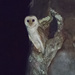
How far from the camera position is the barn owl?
3.24 ft

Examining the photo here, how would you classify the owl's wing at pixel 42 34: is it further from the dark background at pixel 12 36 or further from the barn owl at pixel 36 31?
the dark background at pixel 12 36

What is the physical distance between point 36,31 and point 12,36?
0.25m

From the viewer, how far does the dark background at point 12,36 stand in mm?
1211

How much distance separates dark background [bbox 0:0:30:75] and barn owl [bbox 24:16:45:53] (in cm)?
20

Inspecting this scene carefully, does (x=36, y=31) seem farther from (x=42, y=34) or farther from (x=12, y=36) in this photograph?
(x=12, y=36)

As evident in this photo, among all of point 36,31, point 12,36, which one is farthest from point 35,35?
point 12,36

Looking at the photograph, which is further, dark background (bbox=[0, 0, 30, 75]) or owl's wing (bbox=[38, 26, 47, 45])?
dark background (bbox=[0, 0, 30, 75])

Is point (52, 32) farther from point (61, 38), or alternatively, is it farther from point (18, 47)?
point (18, 47)

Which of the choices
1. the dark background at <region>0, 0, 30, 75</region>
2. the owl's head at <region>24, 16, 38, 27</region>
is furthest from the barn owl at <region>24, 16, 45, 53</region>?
the dark background at <region>0, 0, 30, 75</region>

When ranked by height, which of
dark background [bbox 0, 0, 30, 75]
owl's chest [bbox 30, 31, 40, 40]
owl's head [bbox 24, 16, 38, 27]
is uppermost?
owl's head [bbox 24, 16, 38, 27]

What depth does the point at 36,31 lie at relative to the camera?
39.4 inches

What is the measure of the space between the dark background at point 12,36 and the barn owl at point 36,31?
0.20 m

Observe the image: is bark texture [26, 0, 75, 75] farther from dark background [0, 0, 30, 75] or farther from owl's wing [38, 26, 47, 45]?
dark background [0, 0, 30, 75]

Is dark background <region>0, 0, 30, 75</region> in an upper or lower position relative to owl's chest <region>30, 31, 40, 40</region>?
lower
